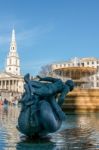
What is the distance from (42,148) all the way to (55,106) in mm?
1606

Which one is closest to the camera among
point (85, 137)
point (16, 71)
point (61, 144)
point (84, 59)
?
point (61, 144)

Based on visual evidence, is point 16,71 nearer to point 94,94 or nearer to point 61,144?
point 94,94

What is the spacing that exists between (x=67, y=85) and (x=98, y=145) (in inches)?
78.5

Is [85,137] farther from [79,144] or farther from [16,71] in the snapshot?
[16,71]

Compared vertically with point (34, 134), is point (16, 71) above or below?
above

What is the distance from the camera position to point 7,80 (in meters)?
166

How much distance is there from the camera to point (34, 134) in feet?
34.1

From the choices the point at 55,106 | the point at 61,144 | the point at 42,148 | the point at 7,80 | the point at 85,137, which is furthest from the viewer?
the point at 7,80

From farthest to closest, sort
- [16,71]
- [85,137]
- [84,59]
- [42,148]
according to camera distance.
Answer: [16,71] → [84,59] → [85,137] → [42,148]

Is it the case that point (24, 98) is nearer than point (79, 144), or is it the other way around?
point (79, 144)

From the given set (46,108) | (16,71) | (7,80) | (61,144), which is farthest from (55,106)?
(16,71)

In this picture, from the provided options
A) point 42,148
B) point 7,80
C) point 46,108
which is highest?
point 7,80

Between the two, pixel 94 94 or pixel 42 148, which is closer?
pixel 42 148

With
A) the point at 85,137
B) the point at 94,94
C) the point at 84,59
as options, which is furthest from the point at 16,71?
the point at 85,137
